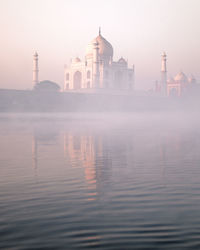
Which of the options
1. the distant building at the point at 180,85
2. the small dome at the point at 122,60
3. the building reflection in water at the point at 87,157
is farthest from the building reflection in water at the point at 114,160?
the distant building at the point at 180,85

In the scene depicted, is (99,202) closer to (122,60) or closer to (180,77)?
(122,60)

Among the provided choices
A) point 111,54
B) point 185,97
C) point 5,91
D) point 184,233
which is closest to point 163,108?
point 185,97

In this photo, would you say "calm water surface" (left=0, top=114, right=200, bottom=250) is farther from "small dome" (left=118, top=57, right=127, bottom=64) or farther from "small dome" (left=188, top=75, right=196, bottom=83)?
"small dome" (left=188, top=75, right=196, bottom=83)

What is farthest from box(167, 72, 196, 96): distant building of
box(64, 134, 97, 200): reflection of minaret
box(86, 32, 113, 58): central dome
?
box(64, 134, 97, 200): reflection of minaret

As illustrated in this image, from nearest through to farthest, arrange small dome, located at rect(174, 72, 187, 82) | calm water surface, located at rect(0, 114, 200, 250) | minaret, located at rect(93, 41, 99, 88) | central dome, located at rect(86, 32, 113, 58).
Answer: calm water surface, located at rect(0, 114, 200, 250) → minaret, located at rect(93, 41, 99, 88) → central dome, located at rect(86, 32, 113, 58) → small dome, located at rect(174, 72, 187, 82)

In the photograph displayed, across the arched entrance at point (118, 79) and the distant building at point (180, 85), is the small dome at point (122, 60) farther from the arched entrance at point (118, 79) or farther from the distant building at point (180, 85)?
the distant building at point (180, 85)

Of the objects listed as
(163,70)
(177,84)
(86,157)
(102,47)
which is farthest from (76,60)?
(86,157)

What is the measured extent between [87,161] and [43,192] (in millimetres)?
2489

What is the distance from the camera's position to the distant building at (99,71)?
153ft

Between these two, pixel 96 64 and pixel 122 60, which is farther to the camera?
pixel 122 60

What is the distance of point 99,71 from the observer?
4878 cm

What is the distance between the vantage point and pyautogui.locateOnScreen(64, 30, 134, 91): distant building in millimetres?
46594

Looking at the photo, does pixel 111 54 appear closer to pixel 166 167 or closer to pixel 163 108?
pixel 163 108

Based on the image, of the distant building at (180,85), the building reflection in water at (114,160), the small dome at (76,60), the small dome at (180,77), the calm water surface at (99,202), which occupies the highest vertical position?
the small dome at (76,60)
